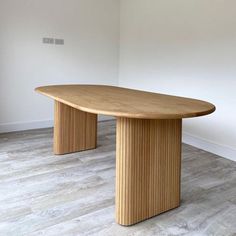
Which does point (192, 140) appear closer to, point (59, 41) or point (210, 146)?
point (210, 146)

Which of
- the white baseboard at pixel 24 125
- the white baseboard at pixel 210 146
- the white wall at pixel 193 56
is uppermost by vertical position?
the white wall at pixel 193 56

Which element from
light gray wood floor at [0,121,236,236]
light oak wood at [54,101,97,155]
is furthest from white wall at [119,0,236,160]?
light oak wood at [54,101,97,155]

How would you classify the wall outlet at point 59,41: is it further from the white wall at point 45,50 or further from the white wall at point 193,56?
the white wall at point 193,56

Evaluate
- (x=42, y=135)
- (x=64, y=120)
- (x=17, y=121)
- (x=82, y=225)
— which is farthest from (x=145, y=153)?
(x=17, y=121)

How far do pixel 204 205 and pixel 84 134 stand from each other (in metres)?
1.65

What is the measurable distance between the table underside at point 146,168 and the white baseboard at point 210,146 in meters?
1.33

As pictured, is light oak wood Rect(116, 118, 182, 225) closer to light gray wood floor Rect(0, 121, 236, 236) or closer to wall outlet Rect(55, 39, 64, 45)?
light gray wood floor Rect(0, 121, 236, 236)

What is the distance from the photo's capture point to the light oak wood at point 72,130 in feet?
9.59

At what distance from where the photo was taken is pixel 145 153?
173 centimetres

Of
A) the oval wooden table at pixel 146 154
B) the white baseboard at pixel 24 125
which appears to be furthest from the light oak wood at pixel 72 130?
the white baseboard at pixel 24 125

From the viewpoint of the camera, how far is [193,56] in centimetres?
329

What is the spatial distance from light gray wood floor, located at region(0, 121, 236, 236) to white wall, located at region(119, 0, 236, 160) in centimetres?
34

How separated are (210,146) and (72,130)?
172 centimetres

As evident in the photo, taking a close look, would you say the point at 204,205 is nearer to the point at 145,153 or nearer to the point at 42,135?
the point at 145,153
